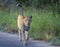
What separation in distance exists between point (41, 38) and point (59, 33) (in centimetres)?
81

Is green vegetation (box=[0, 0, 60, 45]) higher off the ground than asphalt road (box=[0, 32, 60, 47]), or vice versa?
green vegetation (box=[0, 0, 60, 45])

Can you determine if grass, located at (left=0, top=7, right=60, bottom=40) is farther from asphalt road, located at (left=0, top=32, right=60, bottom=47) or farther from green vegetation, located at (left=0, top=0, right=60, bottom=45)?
asphalt road, located at (left=0, top=32, right=60, bottom=47)

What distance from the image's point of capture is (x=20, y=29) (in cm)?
1469

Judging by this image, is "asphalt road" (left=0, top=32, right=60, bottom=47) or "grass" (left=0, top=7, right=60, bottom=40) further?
"grass" (left=0, top=7, right=60, bottom=40)

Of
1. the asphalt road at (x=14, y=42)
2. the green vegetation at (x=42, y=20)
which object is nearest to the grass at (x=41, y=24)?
the green vegetation at (x=42, y=20)

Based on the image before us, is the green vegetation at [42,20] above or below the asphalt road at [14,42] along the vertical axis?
above

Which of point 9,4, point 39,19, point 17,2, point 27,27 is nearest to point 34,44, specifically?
point 27,27

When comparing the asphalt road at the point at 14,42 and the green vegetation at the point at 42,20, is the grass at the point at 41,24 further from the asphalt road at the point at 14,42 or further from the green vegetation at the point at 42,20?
the asphalt road at the point at 14,42

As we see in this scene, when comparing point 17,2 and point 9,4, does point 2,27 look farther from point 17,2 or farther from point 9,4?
point 9,4

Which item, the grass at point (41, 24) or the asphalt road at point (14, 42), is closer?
the asphalt road at point (14, 42)

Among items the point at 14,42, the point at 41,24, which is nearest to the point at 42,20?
the point at 41,24

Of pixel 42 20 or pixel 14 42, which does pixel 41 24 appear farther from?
pixel 14 42

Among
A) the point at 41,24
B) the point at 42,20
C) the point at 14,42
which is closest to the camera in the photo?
the point at 14,42

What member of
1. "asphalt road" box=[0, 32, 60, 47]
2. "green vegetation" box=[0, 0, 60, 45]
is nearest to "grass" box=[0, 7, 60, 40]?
"green vegetation" box=[0, 0, 60, 45]
